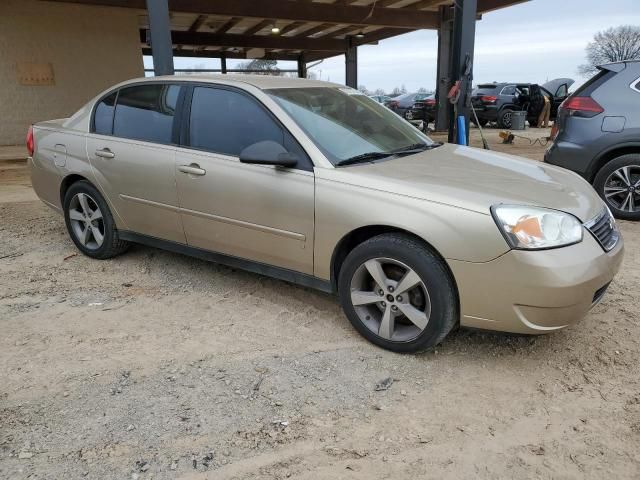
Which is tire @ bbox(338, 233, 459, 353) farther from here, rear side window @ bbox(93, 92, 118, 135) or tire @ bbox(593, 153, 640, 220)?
tire @ bbox(593, 153, 640, 220)

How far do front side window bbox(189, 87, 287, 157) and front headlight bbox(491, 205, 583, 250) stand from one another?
146 centimetres

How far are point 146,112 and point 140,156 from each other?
395 mm

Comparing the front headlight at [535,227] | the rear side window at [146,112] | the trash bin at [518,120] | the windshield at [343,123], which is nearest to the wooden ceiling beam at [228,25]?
the trash bin at [518,120]

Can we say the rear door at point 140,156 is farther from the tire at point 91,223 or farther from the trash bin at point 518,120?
the trash bin at point 518,120

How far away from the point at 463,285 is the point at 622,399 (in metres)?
0.94

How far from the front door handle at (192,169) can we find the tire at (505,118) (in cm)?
1769

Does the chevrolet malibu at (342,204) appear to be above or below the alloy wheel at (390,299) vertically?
above

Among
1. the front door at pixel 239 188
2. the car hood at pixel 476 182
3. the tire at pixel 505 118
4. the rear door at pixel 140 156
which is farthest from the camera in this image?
the tire at pixel 505 118

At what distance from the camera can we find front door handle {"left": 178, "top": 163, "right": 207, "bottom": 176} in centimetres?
362

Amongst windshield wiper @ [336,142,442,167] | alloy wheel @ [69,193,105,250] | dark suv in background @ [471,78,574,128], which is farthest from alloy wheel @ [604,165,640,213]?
dark suv in background @ [471,78,574,128]

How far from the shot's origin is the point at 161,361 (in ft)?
9.75

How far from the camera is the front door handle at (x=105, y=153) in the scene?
13.8ft

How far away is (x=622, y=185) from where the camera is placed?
5.53 m

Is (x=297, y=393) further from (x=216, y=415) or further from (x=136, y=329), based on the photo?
(x=136, y=329)
